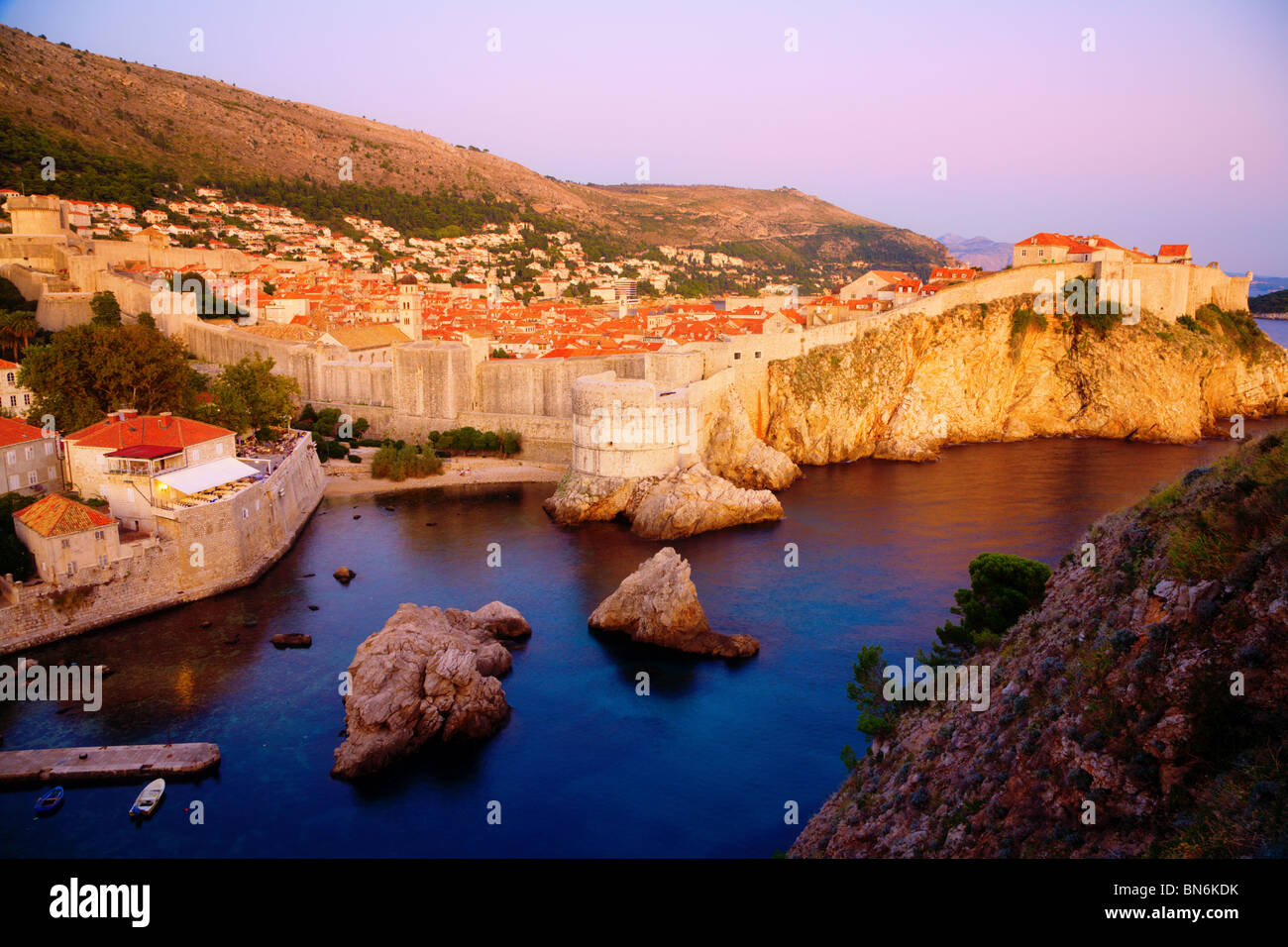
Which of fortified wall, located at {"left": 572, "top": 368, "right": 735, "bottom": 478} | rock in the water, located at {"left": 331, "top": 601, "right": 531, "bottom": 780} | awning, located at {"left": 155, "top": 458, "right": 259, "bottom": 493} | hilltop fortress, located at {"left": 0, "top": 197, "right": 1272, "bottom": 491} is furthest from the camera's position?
hilltop fortress, located at {"left": 0, "top": 197, "right": 1272, "bottom": 491}

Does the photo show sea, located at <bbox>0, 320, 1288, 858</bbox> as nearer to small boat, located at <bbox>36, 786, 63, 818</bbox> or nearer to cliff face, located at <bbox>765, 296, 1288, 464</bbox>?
small boat, located at <bbox>36, 786, 63, 818</bbox>

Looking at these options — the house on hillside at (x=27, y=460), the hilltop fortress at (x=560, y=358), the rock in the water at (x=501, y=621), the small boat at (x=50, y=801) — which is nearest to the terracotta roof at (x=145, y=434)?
the house on hillside at (x=27, y=460)

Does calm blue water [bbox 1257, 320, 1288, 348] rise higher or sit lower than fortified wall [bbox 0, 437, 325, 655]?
higher

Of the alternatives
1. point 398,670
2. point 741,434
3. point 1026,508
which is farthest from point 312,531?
point 1026,508

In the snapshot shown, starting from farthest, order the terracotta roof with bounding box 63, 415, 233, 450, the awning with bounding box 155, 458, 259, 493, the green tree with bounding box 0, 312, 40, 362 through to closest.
→ the green tree with bounding box 0, 312, 40, 362
the terracotta roof with bounding box 63, 415, 233, 450
the awning with bounding box 155, 458, 259, 493

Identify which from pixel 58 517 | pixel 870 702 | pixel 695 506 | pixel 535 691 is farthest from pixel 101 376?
pixel 870 702

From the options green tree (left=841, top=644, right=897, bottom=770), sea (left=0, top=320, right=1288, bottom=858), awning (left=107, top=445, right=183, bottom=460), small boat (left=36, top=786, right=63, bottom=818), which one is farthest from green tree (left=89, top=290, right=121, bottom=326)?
green tree (left=841, top=644, right=897, bottom=770)

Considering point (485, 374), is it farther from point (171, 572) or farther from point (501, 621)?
point (501, 621)
